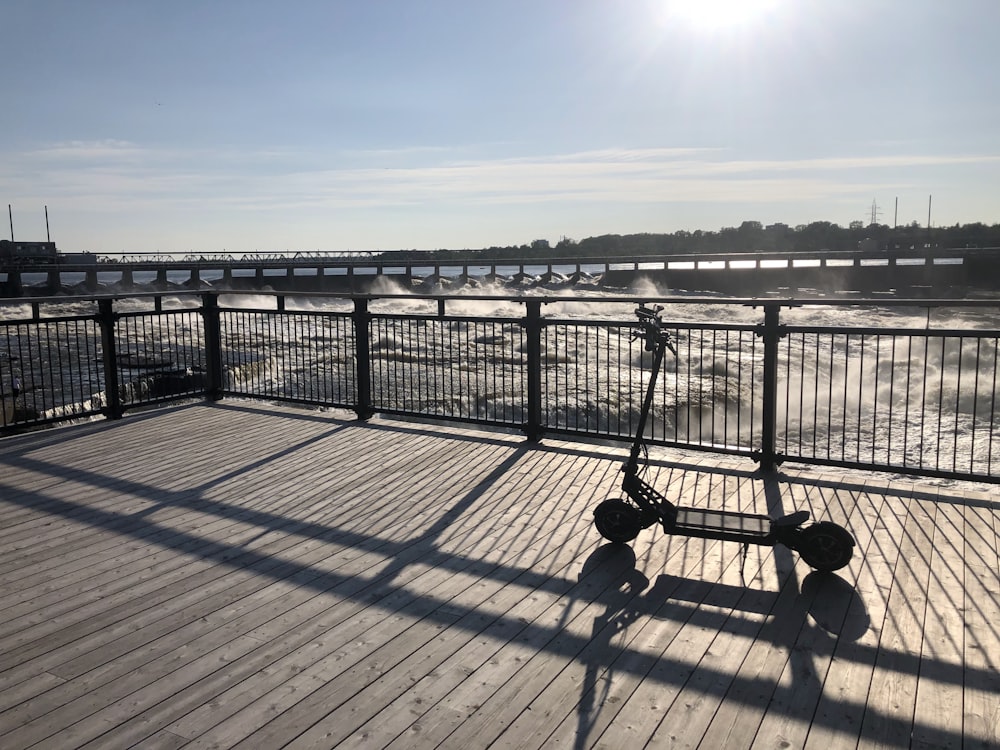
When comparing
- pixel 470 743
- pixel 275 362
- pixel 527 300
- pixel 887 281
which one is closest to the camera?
pixel 470 743

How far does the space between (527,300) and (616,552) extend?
291 cm

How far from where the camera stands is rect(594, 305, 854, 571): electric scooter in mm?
3863

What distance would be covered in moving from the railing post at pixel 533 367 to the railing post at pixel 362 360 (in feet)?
5.92

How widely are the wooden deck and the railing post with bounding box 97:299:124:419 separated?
219 cm

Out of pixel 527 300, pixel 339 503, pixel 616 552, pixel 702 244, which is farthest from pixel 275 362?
pixel 702 244

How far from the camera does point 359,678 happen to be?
299 centimetres

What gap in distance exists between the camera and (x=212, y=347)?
9.05 metres

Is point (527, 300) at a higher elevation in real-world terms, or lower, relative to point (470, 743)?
higher

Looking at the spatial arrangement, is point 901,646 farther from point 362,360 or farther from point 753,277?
point 753,277

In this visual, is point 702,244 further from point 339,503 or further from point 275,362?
point 339,503

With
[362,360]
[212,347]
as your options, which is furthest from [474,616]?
[212,347]

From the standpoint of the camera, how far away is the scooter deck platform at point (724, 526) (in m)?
4.02

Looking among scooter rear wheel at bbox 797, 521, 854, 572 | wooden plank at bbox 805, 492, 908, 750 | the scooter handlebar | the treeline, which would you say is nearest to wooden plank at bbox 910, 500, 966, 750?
wooden plank at bbox 805, 492, 908, 750

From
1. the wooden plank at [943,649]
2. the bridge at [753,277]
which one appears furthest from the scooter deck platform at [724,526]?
the bridge at [753,277]
